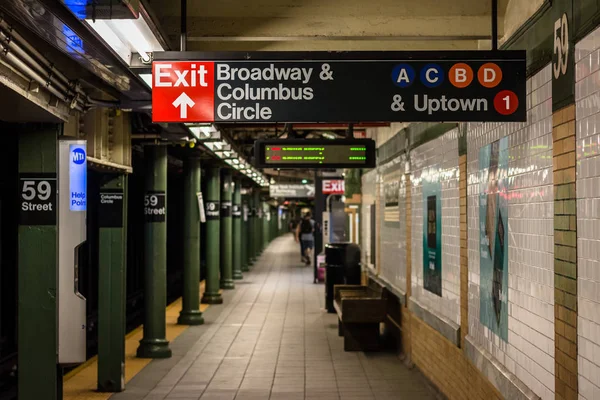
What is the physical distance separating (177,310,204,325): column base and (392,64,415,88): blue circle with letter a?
942 cm

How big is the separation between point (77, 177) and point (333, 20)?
2249 millimetres

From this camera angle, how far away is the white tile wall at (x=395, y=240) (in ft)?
33.0

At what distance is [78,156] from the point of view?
5652 mm

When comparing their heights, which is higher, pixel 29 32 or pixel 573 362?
pixel 29 32

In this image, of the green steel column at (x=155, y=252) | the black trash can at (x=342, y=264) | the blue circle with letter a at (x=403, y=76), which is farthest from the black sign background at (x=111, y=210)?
the black trash can at (x=342, y=264)

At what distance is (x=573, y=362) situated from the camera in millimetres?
4008

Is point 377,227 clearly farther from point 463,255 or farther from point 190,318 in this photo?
point 463,255

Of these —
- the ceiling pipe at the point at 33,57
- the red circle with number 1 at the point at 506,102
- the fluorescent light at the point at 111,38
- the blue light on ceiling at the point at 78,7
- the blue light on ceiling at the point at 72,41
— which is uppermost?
the fluorescent light at the point at 111,38

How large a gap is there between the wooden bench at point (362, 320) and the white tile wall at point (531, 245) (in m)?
4.65

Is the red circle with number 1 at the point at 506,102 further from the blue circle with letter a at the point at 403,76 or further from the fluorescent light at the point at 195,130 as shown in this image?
the fluorescent light at the point at 195,130

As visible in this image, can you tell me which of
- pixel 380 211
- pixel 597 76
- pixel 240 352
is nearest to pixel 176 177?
Result: pixel 380 211

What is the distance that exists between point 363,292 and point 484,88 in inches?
329

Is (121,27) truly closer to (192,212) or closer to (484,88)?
A: (484,88)

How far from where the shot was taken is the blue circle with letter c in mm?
4465
